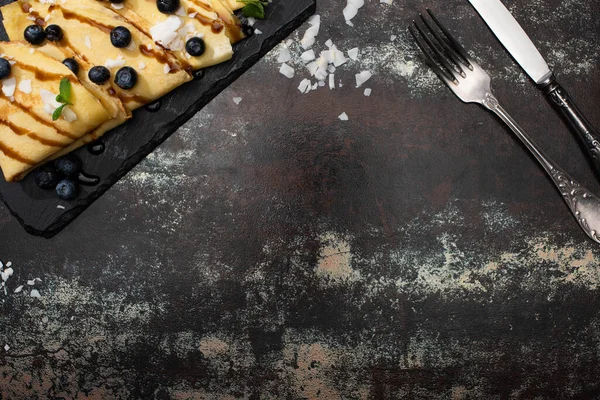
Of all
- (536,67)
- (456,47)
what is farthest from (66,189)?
(536,67)

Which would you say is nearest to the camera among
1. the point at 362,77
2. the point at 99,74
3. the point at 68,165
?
the point at 99,74

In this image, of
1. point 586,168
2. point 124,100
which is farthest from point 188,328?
point 586,168

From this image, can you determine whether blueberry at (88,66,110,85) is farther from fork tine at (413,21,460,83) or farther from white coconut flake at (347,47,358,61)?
fork tine at (413,21,460,83)

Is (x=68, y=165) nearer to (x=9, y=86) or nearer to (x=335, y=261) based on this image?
(x=9, y=86)

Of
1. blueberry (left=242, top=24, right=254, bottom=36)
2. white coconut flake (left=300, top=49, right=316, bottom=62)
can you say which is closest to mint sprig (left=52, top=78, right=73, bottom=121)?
blueberry (left=242, top=24, right=254, bottom=36)

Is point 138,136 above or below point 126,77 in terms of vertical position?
below

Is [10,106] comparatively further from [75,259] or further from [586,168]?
[586,168]
